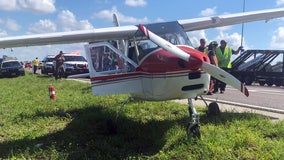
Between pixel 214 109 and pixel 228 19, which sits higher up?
pixel 228 19

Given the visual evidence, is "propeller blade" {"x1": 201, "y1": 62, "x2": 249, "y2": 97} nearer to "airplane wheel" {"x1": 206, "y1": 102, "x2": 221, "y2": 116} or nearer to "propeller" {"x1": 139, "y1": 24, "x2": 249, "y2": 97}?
"propeller" {"x1": 139, "y1": 24, "x2": 249, "y2": 97}

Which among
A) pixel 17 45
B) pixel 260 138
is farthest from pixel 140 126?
pixel 17 45

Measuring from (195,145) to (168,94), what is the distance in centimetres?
101

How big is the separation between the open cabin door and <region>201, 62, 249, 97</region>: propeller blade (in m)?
1.50

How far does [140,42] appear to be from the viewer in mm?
6574

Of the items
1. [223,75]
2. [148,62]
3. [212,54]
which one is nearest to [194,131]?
[223,75]

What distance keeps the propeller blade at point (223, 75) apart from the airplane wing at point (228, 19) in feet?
8.94

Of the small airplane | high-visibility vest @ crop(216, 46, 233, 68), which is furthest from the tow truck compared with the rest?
the small airplane

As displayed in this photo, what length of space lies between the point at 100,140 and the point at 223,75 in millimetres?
2584

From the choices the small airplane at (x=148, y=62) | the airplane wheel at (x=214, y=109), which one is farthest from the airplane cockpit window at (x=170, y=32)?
the airplane wheel at (x=214, y=109)

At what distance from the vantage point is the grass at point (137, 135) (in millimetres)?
5020

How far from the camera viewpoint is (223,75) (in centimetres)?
532

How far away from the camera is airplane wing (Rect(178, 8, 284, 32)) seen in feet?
26.4

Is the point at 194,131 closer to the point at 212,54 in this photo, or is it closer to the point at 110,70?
the point at 110,70
